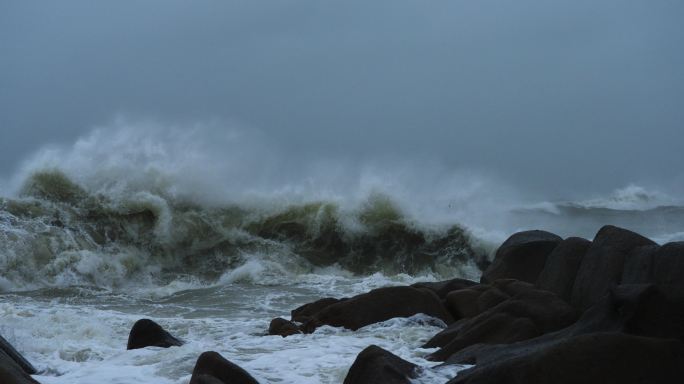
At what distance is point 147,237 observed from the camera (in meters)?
15.1

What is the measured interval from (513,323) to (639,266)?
1115mm

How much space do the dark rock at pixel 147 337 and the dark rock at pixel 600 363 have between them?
3.29 metres

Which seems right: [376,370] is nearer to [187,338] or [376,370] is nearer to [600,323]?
[600,323]

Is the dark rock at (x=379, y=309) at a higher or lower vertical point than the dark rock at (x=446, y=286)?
lower

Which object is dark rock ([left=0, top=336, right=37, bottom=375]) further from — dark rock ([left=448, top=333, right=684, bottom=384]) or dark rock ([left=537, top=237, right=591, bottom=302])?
dark rock ([left=537, top=237, right=591, bottom=302])

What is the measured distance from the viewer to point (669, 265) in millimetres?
5621

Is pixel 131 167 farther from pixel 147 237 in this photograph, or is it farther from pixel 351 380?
pixel 351 380

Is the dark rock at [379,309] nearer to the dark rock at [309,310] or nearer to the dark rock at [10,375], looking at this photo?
the dark rock at [309,310]

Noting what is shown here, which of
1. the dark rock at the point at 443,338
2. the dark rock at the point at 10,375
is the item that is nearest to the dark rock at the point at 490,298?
the dark rock at the point at 443,338

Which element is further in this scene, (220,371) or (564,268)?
(564,268)

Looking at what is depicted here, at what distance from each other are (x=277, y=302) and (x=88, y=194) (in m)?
6.89

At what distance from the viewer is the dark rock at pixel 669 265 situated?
5.47 m

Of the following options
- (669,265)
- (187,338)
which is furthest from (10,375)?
(669,265)

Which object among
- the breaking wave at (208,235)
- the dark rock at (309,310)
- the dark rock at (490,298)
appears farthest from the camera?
the breaking wave at (208,235)
